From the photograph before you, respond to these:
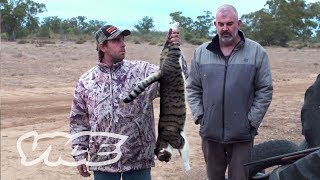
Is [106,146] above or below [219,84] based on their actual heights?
below

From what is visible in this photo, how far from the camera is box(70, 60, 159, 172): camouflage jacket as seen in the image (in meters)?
3.87

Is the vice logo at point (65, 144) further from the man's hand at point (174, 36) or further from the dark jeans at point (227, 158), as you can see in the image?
the dark jeans at point (227, 158)

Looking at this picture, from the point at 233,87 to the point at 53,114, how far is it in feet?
24.4

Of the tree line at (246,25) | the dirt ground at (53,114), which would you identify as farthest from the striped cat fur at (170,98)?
the tree line at (246,25)

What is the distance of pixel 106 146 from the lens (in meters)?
3.92

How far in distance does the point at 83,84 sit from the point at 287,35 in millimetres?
47854

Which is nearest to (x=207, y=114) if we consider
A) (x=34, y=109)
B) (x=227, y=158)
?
(x=227, y=158)

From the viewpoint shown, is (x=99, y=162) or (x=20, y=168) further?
(x=20, y=168)

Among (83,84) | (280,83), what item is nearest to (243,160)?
(83,84)

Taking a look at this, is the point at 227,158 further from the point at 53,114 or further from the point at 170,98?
the point at 53,114

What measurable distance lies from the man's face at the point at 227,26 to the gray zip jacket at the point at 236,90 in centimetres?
11

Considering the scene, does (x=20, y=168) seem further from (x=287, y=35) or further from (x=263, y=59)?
(x=287, y=35)

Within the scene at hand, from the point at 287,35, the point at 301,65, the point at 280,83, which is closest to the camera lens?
the point at 280,83

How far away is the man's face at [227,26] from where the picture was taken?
4.59 metres
